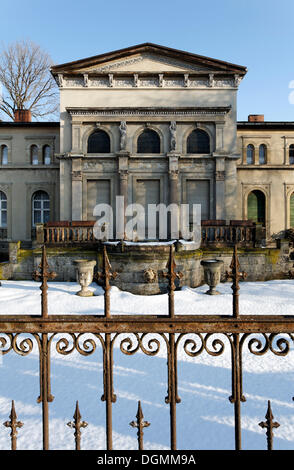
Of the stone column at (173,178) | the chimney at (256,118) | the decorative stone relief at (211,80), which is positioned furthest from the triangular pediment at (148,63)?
the stone column at (173,178)

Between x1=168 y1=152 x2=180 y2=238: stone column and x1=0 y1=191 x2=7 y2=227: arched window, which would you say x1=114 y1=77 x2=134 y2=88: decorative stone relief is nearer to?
x1=168 y1=152 x2=180 y2=238: stone column

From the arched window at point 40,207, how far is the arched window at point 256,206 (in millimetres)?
14404

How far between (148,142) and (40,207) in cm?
889

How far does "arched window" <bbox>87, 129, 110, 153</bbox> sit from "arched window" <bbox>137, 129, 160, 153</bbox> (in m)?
2.02

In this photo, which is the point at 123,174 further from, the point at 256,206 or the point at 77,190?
the point at 256,206

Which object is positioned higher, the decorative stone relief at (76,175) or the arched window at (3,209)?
the decorative stone relief at (76,175)

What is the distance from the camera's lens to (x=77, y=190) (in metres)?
16.7

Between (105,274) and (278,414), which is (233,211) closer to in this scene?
(278,414)

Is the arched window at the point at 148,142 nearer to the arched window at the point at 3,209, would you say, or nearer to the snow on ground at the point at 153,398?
the arched window at the point at 3,209

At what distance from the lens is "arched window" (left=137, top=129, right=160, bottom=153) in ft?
55.8

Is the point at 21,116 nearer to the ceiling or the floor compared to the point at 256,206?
nearer to the ceiling

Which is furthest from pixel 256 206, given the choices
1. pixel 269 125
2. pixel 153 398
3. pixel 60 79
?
pixel 153 398

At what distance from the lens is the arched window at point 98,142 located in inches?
669

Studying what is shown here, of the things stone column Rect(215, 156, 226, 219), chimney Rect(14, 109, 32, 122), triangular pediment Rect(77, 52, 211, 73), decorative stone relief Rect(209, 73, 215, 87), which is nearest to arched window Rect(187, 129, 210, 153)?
stone column Rect(215, 156, 226, 219)
